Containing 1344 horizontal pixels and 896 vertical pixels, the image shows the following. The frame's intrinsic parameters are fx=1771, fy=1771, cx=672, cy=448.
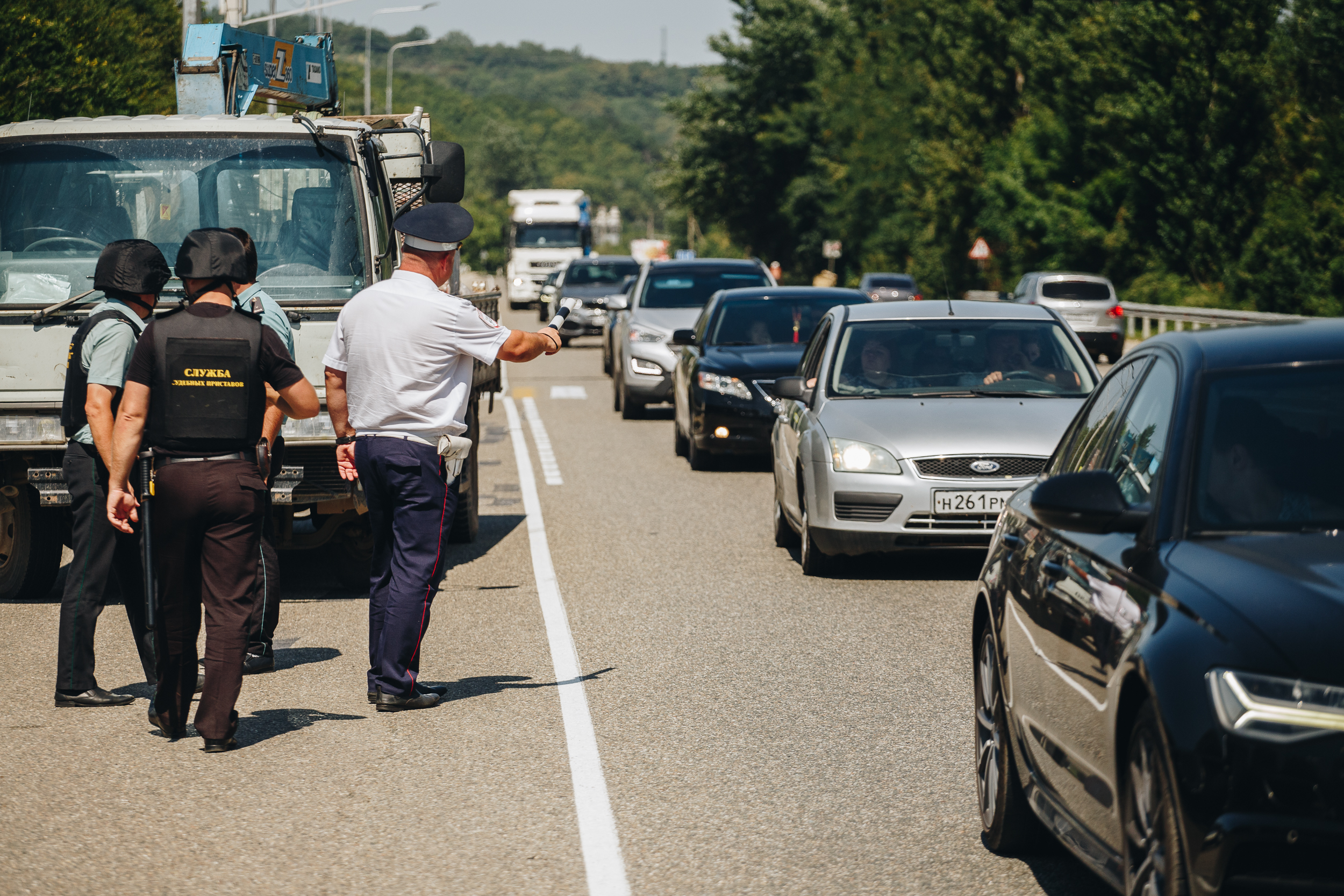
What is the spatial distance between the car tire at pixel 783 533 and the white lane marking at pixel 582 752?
4.95ft

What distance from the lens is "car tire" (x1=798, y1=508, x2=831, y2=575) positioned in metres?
10.3

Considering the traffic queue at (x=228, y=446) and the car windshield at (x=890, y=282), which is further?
the car windshield at (x=890, y=282)

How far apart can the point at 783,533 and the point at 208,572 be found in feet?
18.4

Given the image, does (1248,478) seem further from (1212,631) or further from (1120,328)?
(1120,328)

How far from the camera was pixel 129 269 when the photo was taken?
7223 mm

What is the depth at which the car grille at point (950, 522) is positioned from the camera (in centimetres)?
992

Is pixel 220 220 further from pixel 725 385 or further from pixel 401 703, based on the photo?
pixel 725 385

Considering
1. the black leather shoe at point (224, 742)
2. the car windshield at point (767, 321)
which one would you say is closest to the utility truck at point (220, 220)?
the black leather shoe at point (224, 742)

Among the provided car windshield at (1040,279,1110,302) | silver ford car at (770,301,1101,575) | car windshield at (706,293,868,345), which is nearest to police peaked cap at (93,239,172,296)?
silver ford car at (770,301,1101,575)

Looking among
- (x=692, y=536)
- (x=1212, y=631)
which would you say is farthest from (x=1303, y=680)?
(x=692, y=536)

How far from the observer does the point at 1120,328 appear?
119ft

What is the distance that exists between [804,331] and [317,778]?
1157 centimetres

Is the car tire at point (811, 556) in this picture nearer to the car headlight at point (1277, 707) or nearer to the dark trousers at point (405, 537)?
the dark trousers at point (405, 537)

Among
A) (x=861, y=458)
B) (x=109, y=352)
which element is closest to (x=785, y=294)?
(x=861, y=458)
